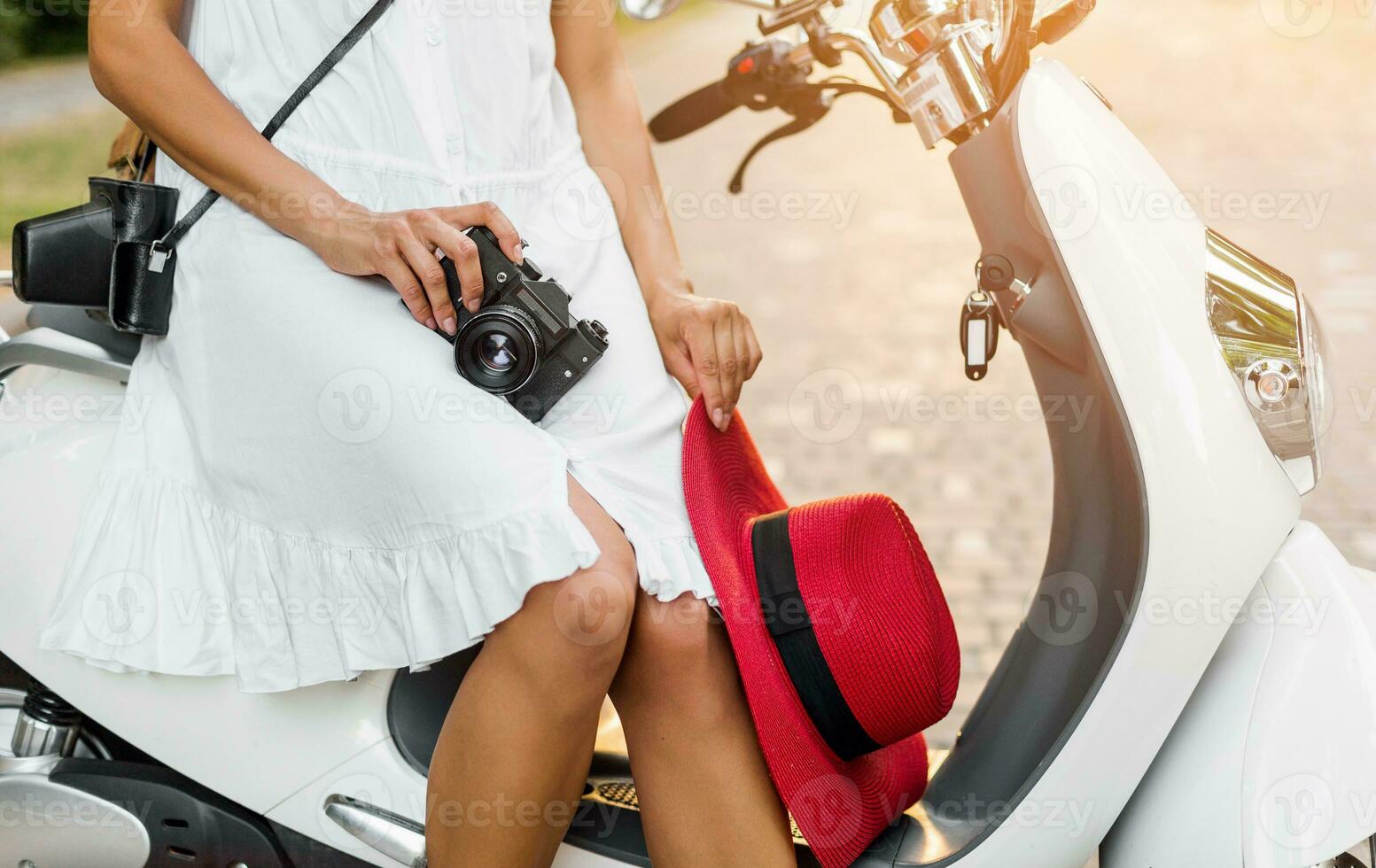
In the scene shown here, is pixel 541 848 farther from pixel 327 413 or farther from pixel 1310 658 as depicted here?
pixel 1310 658

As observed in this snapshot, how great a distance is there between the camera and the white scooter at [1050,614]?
105cm

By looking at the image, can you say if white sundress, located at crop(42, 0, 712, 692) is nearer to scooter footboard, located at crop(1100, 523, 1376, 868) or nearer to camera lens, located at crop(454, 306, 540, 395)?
camera lens, located at crop(454, 306, 540, 395)

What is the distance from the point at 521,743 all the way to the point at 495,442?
27 centimetres

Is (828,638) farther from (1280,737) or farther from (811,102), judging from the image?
(811,102)

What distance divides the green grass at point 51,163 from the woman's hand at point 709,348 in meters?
4.67

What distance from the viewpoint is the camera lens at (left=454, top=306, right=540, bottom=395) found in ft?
3.58

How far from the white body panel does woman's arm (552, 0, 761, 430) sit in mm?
367

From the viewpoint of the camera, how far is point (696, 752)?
109 cm

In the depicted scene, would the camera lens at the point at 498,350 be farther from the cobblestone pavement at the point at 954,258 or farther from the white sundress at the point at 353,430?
the cobblestone pavement at the point at 954,258

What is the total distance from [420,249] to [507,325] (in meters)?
0.10

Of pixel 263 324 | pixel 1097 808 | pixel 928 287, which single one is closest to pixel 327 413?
pixel 263 324

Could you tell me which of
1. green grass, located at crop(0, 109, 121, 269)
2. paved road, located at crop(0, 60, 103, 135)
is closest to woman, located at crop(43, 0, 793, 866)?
green grass, located at crop(0, 109, 121, 269)

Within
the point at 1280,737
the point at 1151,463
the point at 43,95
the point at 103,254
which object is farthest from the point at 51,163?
the point at 1280,737

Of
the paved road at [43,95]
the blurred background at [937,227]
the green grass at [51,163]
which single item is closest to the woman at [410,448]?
the blurred background at [937,227]
